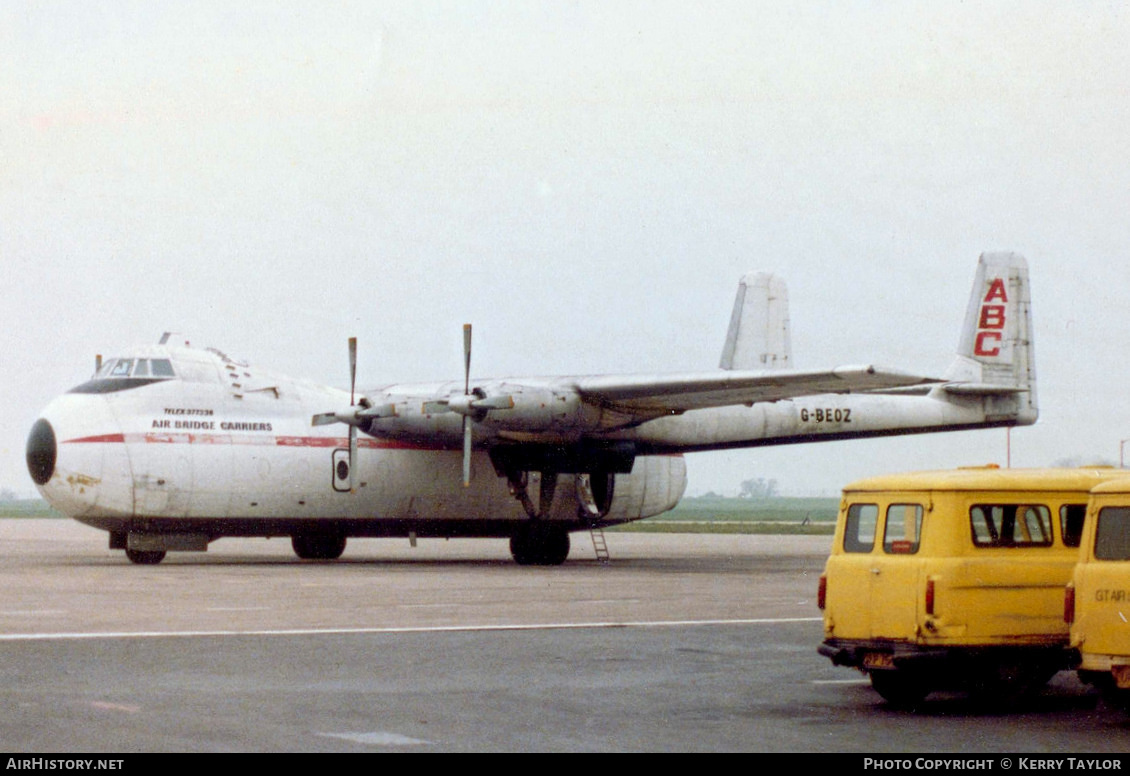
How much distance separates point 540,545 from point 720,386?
7717mm

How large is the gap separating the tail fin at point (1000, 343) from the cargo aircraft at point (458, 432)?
0.18 ft

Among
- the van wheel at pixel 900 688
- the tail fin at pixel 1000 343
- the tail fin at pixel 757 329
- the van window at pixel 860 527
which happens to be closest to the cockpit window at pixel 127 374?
the tail fin at pixel 757 329

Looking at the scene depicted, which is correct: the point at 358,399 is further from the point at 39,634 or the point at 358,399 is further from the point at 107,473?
the point at 39,634

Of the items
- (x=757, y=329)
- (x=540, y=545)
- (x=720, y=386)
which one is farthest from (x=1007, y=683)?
(x=757, y=329)

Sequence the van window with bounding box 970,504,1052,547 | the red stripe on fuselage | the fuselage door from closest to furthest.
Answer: the van window with bounding box 970,504,1052,547 → the red stripe on fuselage → the fuselage door

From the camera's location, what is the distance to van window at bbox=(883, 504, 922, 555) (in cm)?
1285

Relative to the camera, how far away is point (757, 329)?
4184 centimetres

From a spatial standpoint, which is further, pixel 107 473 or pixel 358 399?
pixel 358 399

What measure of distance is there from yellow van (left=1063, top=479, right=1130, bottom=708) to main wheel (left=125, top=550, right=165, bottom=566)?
2591 cm

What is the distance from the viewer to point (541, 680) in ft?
46.8

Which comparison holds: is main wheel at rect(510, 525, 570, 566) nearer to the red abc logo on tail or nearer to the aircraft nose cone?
the aircraft nose cone

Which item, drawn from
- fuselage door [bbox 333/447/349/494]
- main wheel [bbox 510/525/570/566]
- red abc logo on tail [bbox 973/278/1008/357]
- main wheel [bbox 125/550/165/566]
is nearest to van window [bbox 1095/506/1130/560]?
fuselage door [bbox 333/447/349/494]
